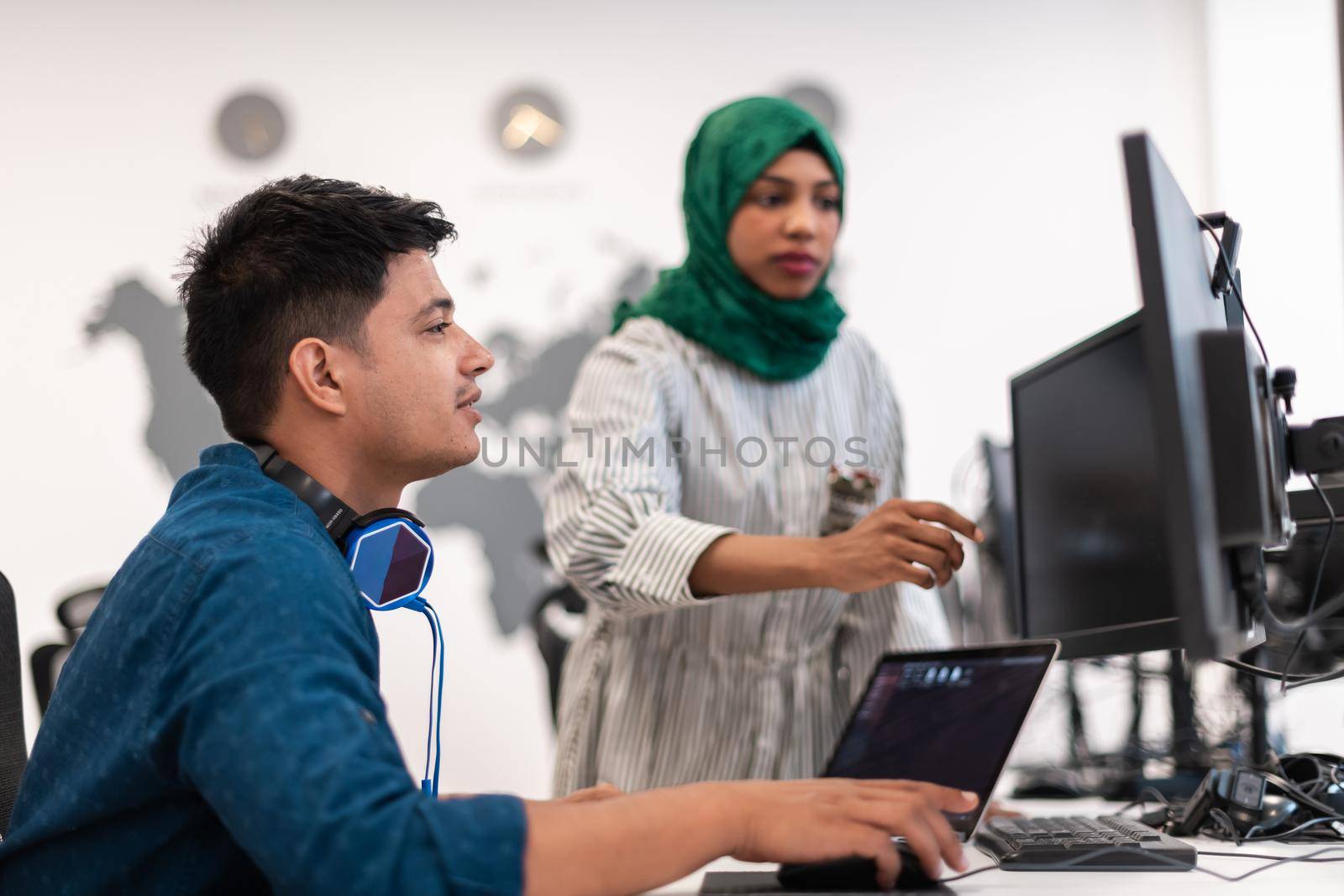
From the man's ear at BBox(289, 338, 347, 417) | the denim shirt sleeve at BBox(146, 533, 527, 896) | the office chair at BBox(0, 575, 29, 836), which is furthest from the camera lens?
the office chair at BBox(0, 575, 29, 836)

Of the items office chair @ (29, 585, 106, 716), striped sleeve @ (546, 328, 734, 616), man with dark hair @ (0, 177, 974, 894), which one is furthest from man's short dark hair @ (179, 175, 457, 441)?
office chair @ (29, 585, 106, 716)

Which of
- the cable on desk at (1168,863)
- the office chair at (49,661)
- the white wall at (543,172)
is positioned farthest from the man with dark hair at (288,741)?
the white wall at (543,172)

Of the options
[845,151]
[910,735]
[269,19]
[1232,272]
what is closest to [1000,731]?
[910,735]

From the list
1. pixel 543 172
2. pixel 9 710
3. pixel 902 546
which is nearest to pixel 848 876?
pixel 902 546

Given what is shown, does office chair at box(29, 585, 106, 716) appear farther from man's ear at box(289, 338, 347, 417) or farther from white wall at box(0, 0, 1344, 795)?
white wall at box(0, 0, 1344, 795)

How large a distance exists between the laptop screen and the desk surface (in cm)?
9

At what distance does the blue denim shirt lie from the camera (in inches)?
25.6

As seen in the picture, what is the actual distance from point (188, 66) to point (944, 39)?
96.0 inches

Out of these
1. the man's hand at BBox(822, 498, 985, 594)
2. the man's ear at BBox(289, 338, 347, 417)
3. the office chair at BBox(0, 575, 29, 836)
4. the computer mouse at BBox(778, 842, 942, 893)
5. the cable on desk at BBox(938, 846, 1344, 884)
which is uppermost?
the man's ear at BBox(289, 338, 347, 417)

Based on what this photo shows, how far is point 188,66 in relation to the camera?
359cm

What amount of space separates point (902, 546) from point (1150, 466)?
0.85 ft

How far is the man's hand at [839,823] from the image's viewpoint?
766 millimetres

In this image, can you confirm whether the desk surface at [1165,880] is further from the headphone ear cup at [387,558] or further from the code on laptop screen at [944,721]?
the headphone ear cup at [387,558]

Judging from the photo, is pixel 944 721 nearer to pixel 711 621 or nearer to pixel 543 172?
pixel 711 621
